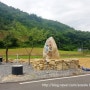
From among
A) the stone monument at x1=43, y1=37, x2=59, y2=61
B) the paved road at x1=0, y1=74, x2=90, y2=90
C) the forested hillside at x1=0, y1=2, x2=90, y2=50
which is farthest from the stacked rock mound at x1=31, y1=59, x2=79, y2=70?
the forested hillside at x1=0, y1=2, x2=90, y2=50

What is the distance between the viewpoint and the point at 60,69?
14.8 m

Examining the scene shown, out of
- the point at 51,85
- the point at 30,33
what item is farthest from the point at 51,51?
the point at 51,85

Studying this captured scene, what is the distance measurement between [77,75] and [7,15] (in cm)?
5128

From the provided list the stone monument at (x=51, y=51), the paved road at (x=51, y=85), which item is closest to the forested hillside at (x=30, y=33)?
the stone monument at (x=51, y=51)

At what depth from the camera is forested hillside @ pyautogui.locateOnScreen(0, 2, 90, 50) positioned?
853 inches

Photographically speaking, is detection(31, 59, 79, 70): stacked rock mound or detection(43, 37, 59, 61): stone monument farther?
detection(43, 37, 59, 61): stone monument

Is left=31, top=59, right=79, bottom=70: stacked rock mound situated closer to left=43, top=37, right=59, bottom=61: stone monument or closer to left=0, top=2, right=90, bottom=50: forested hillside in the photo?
left=43, top=37, right=59, bottom=61: stone monument

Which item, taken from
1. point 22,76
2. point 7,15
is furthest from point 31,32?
point 7,15

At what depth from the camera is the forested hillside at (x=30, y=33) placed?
21.7 meters

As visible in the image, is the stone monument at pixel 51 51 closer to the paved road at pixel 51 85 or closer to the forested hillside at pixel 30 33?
the forested hillside at pixel 30 33

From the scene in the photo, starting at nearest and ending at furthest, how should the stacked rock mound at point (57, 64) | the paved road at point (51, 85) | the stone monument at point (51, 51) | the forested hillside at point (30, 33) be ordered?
the paved road at point (51, 85) → the stacked rock mound at point (57, 64) → the stone monument at point (51, 51) → the forested hillside at point (30, 33)

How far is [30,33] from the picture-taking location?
21.2 m

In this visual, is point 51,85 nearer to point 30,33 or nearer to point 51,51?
point 51,51

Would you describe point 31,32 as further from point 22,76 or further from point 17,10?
point 17,10
